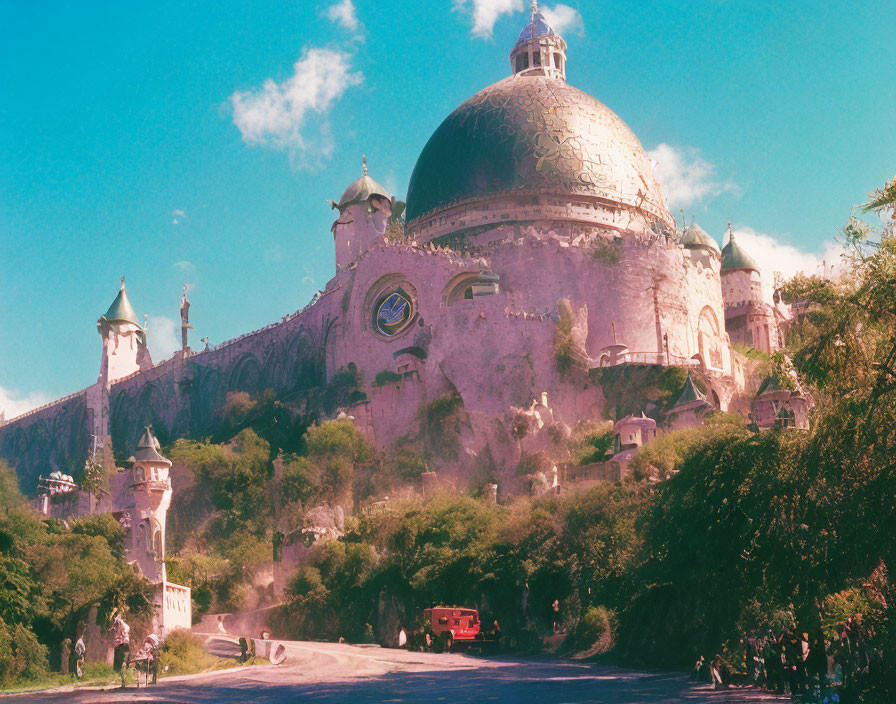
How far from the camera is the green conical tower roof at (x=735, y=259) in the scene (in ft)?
189

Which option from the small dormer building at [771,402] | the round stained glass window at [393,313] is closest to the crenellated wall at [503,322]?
the round stained glass window at [393,313]

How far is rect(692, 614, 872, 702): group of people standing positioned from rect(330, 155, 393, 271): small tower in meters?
36.3

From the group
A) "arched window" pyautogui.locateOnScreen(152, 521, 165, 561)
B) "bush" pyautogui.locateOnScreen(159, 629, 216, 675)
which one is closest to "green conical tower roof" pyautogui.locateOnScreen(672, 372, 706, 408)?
"arched window" pyautogui.locateOnScreen(152, 521, 165, 561)

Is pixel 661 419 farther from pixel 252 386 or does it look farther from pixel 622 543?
pixel 252 386

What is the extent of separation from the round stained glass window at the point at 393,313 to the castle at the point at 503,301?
2.6 inches

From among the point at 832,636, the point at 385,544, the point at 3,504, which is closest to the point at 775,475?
the point at 832,636

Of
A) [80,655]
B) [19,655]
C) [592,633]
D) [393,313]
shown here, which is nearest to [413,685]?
[592,633]

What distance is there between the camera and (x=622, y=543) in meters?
29.0

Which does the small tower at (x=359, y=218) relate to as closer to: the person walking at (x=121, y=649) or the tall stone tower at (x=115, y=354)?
the tall stone tower at (x=115, y=354)

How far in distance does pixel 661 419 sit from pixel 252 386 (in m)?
22.6

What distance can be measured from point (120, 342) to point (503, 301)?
28.6 m

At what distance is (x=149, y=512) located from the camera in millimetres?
32594

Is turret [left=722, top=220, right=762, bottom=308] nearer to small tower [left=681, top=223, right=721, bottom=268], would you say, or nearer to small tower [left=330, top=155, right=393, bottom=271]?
small tower [left=681, top=223, right=721, bottom=268]

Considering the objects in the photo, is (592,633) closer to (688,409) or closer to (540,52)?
(688,409)
